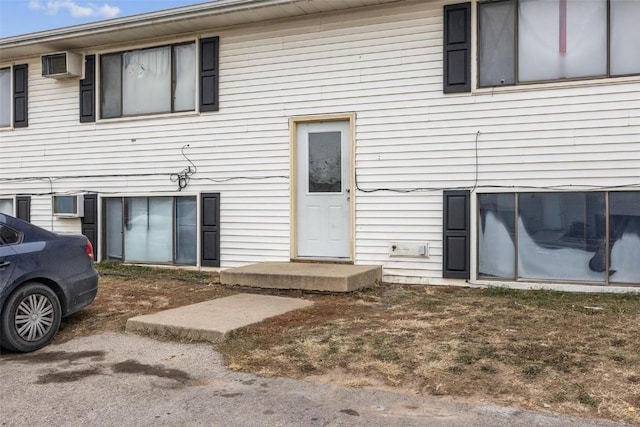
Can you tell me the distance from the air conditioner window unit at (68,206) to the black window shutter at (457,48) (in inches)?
271

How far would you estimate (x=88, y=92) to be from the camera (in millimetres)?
10719

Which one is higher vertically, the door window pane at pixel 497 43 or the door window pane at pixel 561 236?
the door window pane at pixel 497 43

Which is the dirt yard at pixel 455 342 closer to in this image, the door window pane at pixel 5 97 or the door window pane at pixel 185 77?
the door window pane at pixel 185 77

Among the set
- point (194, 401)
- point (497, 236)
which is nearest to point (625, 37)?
point (497, 236)

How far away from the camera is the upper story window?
32.6ft

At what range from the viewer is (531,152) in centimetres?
769

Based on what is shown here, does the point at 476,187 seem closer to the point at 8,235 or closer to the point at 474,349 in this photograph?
the point at 474,349

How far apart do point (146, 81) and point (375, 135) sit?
4445 millimetres

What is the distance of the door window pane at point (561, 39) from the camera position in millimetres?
7418

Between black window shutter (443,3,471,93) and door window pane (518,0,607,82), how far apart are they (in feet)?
2.23

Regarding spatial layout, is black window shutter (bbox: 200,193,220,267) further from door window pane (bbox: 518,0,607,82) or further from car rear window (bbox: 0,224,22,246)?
A: door window pane (bbox: 518,0,607,82)

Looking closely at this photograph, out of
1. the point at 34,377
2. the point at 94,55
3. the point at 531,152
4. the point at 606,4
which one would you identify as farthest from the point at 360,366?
the point at 94,55


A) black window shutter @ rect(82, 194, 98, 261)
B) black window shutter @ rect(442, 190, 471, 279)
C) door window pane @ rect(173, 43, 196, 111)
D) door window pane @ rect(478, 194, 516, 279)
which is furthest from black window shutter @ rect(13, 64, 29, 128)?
door window pane @ rect(478, 194, 516, 279)

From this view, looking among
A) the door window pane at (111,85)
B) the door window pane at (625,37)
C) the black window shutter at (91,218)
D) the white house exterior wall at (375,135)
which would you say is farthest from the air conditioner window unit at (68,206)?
the door window pane at (625,37)
